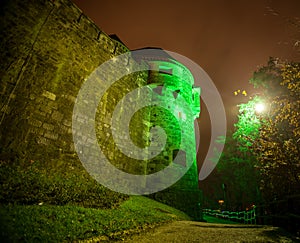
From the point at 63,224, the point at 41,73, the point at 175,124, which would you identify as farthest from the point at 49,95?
the point at 175,124

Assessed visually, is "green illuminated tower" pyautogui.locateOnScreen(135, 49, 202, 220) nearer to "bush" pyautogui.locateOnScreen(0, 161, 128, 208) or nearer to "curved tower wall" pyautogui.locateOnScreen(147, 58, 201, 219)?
"curved tower wall" pyautogui.locateOnScreen(147, 58, 201, 219)

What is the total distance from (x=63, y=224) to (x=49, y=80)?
192 inches

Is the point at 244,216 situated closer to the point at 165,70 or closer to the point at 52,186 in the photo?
the point at 165,70

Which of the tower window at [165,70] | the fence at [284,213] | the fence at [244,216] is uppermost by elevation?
the tower window at [165,70]

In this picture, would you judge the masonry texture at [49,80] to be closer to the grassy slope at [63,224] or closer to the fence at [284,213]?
the grassy slope at [63,224]

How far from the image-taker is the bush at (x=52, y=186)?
448cm

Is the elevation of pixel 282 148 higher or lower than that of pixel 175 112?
lower

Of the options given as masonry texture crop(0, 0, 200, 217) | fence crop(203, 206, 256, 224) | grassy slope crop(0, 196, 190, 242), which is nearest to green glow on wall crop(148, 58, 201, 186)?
masonry texture crop(0, 0, 200, 217)

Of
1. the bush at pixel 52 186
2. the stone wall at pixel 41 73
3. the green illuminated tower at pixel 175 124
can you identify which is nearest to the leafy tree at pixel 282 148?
the green illuminated tower at pixel 175 124

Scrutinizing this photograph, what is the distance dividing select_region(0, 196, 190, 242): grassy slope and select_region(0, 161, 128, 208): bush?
43 cm

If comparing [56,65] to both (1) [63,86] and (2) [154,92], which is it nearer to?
(1) [63,86]

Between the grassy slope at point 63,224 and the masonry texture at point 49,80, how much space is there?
7.69 feet

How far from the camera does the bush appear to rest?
4484 millimetres

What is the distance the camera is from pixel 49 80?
673 cm
